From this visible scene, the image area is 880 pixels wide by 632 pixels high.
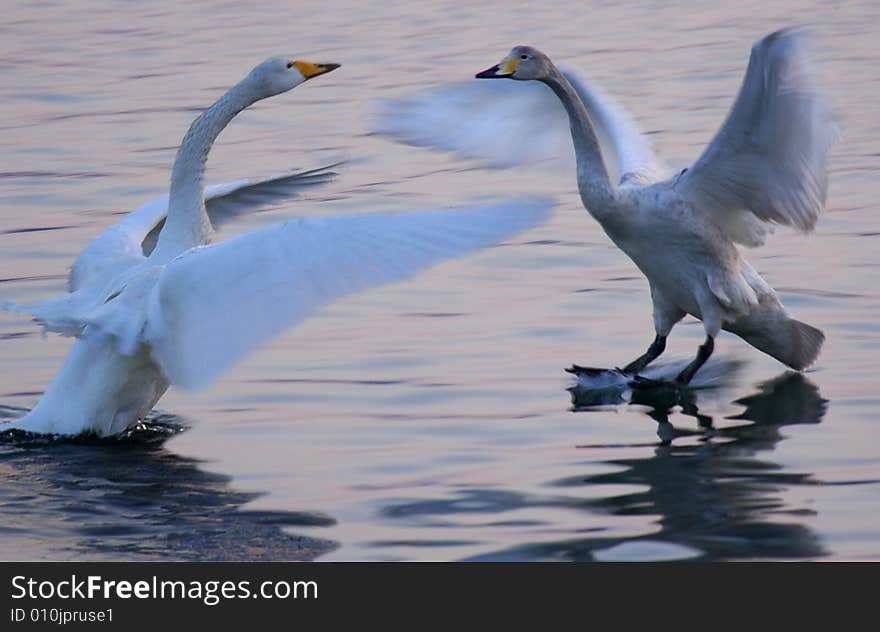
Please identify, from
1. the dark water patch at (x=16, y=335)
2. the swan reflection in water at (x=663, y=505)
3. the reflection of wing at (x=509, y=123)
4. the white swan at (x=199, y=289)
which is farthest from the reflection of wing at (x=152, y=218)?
the swan reflection in water at (x=663, y=505)

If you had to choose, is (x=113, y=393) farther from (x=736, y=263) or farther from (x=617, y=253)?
(x=617, y=253)

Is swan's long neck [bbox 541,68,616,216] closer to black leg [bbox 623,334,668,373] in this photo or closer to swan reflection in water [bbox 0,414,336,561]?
black leg [bbox 623,334,668,373]

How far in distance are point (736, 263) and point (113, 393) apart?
3.14 m

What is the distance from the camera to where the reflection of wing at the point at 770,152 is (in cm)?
806

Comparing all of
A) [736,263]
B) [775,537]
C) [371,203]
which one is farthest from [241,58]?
[775,537]

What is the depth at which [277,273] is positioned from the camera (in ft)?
23.9

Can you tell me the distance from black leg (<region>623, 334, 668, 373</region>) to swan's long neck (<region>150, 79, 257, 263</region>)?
2.13 m

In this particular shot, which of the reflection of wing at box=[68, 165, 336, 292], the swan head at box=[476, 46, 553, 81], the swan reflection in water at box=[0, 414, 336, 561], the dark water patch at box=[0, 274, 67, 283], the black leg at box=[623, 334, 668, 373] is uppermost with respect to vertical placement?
the swan head at box=[476, 46, 553, 81]

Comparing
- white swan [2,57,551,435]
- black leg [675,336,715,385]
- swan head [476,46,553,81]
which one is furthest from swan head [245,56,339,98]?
black leg [675,336,715,385]

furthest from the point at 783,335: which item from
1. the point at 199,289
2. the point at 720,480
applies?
the point at 199,289

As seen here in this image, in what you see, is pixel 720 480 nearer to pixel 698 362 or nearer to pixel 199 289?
pixel 698 362

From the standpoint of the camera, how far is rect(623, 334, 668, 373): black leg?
901 centimetres

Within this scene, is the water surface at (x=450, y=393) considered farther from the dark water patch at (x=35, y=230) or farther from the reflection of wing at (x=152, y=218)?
the reflection of wing at (x=152, y=218)

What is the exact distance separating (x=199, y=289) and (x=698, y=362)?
2.80 metres
